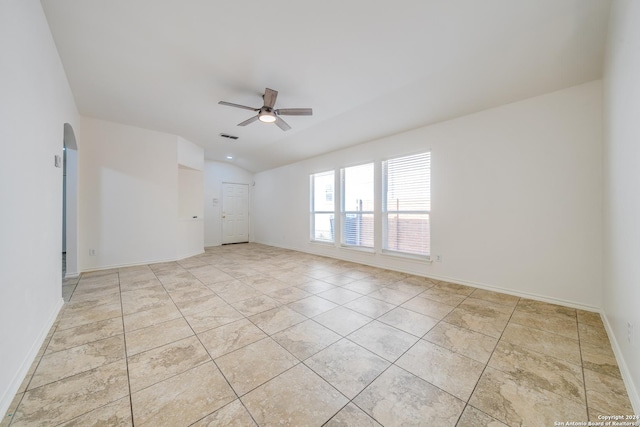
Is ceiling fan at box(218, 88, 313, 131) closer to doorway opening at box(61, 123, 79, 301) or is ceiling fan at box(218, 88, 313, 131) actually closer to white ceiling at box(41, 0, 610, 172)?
white ceiling at box(41, 0, 610, 172)

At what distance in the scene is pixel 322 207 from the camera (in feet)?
20.3

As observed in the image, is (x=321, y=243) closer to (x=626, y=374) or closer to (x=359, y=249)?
(x=359, y=249)

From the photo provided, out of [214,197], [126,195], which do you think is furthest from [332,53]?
[214,197]

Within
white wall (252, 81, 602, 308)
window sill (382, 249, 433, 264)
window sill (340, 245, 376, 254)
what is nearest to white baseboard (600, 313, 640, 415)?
white wall (252, 81, 602, 308)

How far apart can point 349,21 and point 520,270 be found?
12.1ft

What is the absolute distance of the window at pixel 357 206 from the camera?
499 cm

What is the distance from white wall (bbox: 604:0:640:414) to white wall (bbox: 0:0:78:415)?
388cm

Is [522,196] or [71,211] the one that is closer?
[522,196]

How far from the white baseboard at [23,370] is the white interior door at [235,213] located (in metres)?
5.71

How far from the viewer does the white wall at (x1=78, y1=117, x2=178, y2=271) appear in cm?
431

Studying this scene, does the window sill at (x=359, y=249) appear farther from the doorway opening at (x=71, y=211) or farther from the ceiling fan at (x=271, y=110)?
the doorway opening at (x=71, y=211)

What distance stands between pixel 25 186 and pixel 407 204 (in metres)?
4.69

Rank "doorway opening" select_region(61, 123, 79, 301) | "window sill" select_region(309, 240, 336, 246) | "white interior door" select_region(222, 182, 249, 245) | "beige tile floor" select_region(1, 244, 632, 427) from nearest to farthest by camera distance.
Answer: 1. "beige tile floor" select_region(1, 244, 632, 427)
2. "doorway opening" select_region(61, 123, 79, 301)
3. "window sill" select_region(309, 240, 336, 246)
4. "white interior door" select_region(222, 182, 249, 245)

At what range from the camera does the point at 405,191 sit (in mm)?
4348
